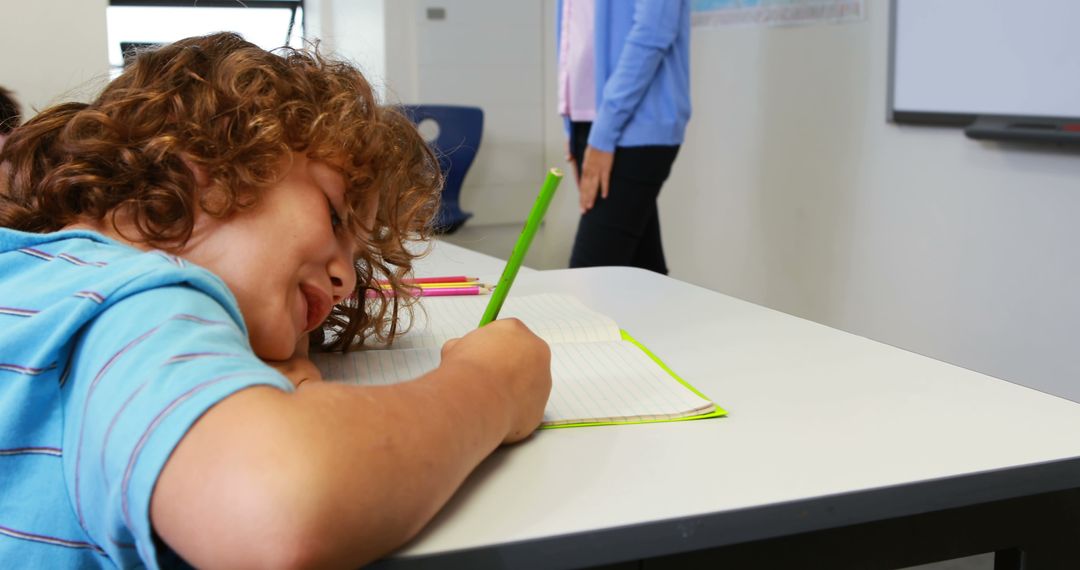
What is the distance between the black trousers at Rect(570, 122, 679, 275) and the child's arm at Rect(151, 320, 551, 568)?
1526 millimetres

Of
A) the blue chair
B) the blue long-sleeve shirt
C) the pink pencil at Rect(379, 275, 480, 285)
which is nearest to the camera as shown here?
the pink pencil at Rect(379, 275, 480, 285)

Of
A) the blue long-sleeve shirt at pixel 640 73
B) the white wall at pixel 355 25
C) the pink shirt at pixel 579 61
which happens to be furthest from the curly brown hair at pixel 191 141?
the white wall at pixel 355 25

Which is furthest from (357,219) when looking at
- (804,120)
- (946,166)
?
(804,120)

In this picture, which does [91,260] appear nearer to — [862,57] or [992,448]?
[992,448]

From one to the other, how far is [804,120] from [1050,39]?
881 millimetres

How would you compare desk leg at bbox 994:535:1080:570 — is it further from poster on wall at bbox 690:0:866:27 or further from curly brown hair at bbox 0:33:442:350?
poster on wall at bbox 690:0:866:27

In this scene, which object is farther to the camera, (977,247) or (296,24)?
(296,24)

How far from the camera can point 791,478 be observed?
0.61m

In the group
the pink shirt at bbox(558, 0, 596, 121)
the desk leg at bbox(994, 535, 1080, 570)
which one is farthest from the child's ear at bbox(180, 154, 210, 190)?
the pink shirt at bbox(558, 0, 596, 121)

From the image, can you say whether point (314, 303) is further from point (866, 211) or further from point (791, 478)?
point (866, 211)

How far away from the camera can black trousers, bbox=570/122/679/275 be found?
2035mm

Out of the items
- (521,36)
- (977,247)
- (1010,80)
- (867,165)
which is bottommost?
(977,247)

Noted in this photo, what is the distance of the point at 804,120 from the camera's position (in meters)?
2.87

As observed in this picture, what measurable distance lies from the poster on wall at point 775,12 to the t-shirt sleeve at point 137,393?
95.7 inches
